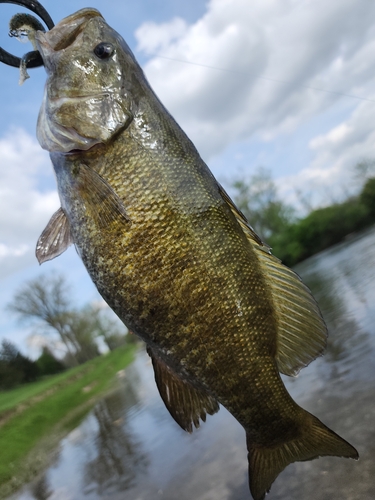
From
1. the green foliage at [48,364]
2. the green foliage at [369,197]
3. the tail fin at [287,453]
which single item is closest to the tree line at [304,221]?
the green foliage at [369,197]

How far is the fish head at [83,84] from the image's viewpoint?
2.05m

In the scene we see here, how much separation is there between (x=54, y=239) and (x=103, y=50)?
110cm

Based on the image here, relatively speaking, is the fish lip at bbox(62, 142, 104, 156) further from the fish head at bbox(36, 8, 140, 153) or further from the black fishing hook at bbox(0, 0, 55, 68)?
the black fishing hook at bbox(0, 0, 55, 68)

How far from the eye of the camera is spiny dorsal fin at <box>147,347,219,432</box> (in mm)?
2119

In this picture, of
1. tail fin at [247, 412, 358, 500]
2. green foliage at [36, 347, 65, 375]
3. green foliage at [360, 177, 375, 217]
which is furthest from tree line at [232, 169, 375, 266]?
tail fin at [247, 412, 358, 500]

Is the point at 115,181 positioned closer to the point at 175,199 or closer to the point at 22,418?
the point at 175,199

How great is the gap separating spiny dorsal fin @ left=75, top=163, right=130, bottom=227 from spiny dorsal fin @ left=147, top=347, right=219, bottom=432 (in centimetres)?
76

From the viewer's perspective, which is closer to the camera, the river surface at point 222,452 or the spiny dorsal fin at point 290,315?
the spiny dorsal fin at point 290,315

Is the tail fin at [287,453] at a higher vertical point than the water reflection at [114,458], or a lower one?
higher

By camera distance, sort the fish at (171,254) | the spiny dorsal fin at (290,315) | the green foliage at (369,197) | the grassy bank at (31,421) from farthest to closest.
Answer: the green foliage at (369,197) < the grassy bank at (31,421) < the spiny dorsal fin at (290,315) < the fish at (171,254)

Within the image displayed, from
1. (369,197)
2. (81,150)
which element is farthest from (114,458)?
(369,197)

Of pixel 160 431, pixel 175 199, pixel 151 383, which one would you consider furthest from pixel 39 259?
pixel 151 383

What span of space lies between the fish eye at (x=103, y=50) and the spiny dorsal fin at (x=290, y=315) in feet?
3.27

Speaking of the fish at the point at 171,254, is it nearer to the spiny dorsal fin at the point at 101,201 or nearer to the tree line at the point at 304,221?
the spiny dorsal fin at the point at 101,201
